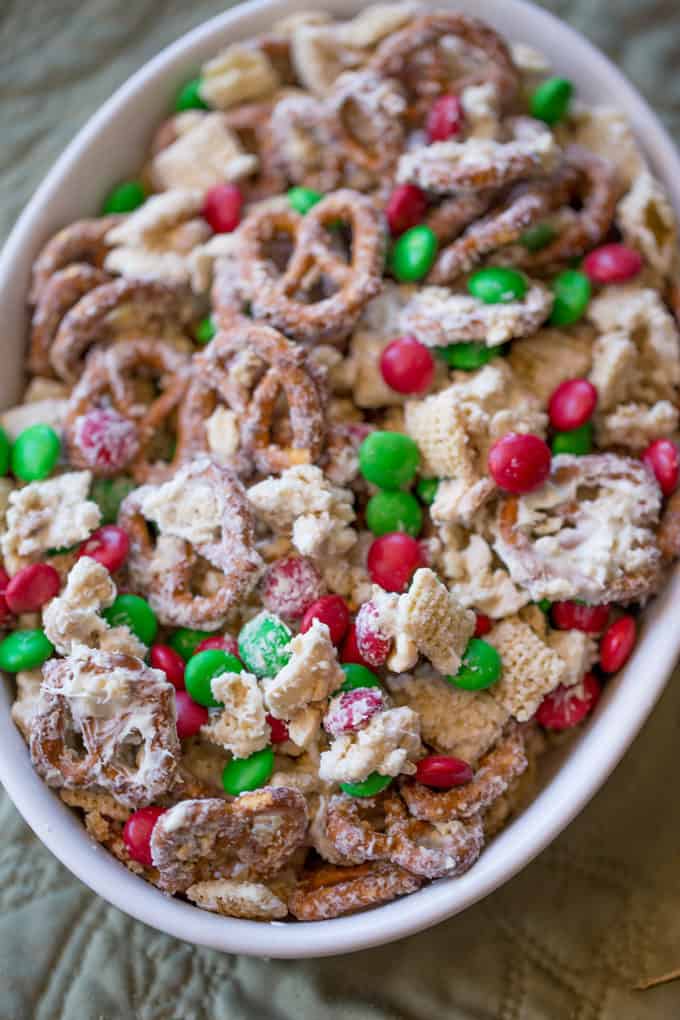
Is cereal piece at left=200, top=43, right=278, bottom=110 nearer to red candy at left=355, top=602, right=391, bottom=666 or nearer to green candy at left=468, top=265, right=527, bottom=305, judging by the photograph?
green candy at left=468, top=265, right=527, bottom=305

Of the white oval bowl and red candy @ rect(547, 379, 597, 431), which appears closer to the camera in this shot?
the white oval bowl

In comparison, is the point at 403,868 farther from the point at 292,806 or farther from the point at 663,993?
the point at 663,993

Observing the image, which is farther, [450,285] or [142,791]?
[450,285]

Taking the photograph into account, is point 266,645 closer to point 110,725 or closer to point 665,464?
point 110,725

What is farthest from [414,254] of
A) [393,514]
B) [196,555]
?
[196,555]

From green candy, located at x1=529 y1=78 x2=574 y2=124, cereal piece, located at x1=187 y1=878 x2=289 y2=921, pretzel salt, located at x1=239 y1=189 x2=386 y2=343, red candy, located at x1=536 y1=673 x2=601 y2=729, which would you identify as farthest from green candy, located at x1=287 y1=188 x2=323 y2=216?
cereal piece, located at x1=187 y1=878 x2=289 y2=921

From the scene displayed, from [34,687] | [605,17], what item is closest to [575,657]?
[34,687]
